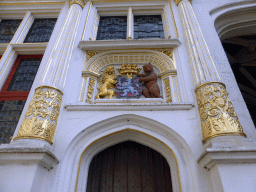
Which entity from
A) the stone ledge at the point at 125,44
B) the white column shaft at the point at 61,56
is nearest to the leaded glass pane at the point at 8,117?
the white column shaft at the point at 61,56

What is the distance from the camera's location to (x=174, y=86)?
3.83 m

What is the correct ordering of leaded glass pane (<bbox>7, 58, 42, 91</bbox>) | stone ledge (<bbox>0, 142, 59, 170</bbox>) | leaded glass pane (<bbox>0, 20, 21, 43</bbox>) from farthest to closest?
leaded glass pane (<bbox>0, 20, 21, 43</bbox>) < leaded glass pane (<bbox>7, 58, 42, 91</bbox>) < stone ledge (<bbox>0, 142, 59, 170</bbox>)

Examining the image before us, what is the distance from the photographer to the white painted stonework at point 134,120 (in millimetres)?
2428

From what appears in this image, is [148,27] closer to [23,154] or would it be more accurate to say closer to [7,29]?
[7,29]

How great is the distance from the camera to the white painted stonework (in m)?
2.43

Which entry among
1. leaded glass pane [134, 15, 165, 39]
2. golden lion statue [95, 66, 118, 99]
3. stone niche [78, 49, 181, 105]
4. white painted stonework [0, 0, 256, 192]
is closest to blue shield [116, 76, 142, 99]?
stone niche [78, 49, 181, 105]

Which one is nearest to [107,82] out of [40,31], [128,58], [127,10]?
[128,58]

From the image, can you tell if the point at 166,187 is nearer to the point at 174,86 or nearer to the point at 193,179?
the point at 193,179

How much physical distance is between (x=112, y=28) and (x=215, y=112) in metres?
4.13

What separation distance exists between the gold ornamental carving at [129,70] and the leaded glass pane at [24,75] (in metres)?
2.27

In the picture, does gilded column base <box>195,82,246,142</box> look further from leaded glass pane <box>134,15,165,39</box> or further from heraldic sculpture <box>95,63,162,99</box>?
leaded glass pane <box>134,15,165,39</box>

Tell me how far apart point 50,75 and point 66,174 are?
179cm

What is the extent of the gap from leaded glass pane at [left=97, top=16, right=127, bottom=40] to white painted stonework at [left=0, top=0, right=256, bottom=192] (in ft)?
1.05

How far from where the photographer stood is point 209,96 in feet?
10.2
